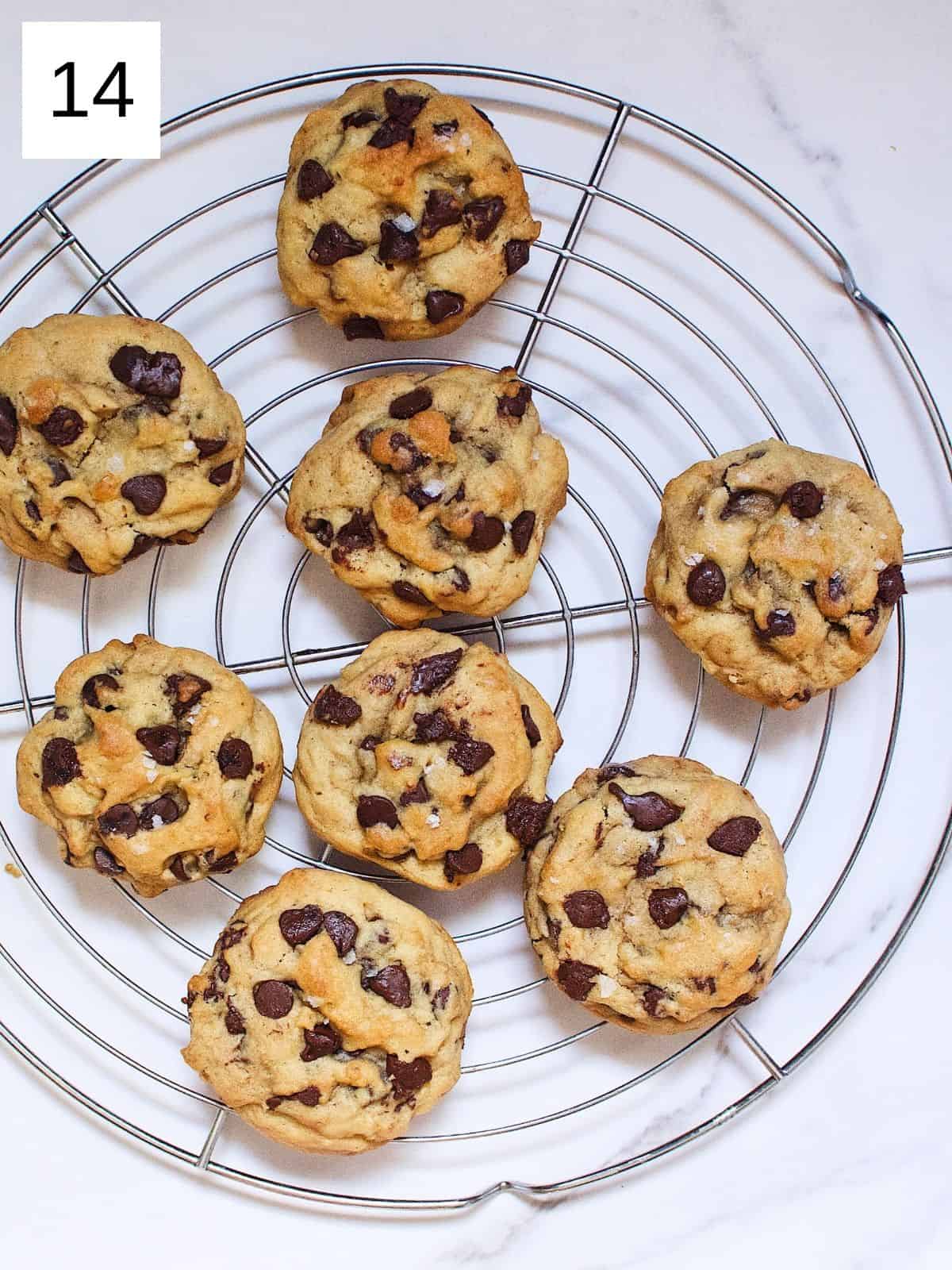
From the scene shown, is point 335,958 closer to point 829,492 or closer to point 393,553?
point 393,553

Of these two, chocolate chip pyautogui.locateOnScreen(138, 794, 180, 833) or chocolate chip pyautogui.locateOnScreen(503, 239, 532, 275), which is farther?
chocolate chip pyautogui.locateOnScreen(503, 239, 532, 275)

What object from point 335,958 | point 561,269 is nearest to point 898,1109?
point 335,958

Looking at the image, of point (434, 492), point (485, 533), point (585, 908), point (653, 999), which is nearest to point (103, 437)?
point (434, 492)

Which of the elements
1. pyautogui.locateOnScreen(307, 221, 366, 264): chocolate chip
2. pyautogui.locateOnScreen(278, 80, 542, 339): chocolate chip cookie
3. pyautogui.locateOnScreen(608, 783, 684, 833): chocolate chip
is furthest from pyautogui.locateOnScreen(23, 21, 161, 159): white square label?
pyautogui.locateOnScreen(608, 783, 684, 833): chocolate chip

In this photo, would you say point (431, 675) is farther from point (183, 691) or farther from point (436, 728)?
point (183, 691)

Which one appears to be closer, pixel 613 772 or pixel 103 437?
pixel 103 437

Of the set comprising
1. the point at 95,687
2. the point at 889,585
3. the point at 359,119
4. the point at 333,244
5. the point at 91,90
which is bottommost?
the point at 95,687

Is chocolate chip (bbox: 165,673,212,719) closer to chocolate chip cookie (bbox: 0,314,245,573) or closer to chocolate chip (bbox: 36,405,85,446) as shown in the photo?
chocolate chip cookie (bbox: 0,314,245,573)
